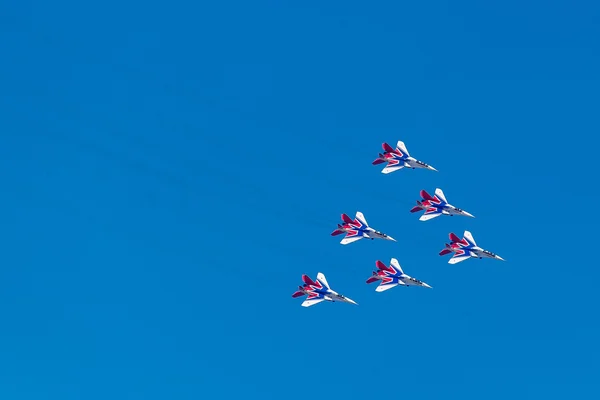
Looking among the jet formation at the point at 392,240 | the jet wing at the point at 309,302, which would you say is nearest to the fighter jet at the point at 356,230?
the jet formation at the point at 392,240

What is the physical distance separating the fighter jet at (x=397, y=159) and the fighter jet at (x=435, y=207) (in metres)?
4.91

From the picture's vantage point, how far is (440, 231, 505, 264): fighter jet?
138 meters

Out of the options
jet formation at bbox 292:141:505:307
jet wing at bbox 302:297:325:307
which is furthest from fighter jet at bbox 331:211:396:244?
jet wing at bbox 302:297:325:307

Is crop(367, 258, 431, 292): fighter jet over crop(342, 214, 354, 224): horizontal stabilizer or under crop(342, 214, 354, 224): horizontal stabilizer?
under

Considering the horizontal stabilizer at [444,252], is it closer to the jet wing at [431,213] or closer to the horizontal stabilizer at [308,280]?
the jet wing at [431,213]

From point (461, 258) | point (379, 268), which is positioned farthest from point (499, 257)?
point (379, 268)

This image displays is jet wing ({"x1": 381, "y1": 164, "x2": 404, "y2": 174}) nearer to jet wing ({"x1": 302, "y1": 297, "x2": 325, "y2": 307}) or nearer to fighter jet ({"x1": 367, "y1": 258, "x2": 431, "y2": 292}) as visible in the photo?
fighter jet ({"x1": 367, "y1": 258, "x2": 431, "y2": 292})

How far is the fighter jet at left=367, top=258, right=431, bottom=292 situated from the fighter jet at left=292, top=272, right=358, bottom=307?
192 inches

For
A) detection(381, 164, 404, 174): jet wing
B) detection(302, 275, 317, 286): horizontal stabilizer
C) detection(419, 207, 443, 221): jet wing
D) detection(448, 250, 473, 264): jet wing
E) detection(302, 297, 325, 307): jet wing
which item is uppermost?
detection(381, 164, 404, 174): jet wing

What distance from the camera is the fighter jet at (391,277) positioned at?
138m

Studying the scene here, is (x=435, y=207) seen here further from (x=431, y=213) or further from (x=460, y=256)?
(x=460, y=256)

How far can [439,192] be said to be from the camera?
140 metres

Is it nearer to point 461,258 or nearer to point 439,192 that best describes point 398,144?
point 439,192

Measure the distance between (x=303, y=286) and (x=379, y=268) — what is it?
35.8 feet
